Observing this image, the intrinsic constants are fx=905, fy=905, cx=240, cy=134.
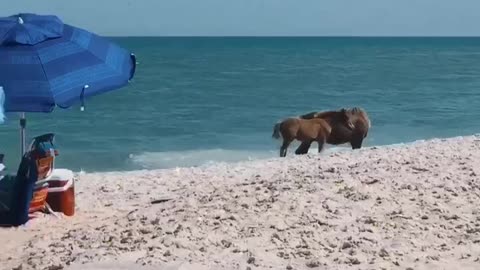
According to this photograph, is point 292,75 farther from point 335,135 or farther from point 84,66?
point 84,66

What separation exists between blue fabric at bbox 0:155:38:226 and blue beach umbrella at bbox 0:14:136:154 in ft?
2.05

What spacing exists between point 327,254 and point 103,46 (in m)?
2.77

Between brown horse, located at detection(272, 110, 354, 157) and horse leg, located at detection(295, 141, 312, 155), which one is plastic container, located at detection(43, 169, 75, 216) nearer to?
brown horse, located at detection(272, 110, 354, 157)

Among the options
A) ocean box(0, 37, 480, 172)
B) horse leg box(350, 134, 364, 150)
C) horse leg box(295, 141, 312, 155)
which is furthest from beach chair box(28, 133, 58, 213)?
horse leg box(350, 134, 364, 150)

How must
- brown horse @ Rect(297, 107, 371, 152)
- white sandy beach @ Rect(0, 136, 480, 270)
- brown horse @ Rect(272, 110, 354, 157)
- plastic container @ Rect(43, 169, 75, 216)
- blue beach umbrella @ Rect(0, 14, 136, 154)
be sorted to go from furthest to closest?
brown horse @ Rect(297, 107, 371, 152)
brown horse @ Rect(272, 110, 354, 157)
plastic container @ Rect(43, 169, 75, 216)
blue beach umbrella @ Rect(0, 14, 136, 154)
white sandy beach @ Rect(0, 136, 480, 270)

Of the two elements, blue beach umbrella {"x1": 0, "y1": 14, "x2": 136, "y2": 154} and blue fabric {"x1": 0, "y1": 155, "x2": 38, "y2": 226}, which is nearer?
blue beach umbrella {"x1": 0, "y1": 14, "x2": 136, "y2": 154}

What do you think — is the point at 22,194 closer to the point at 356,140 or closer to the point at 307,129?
the point at 307,129

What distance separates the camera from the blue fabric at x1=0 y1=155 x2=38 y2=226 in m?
7.30

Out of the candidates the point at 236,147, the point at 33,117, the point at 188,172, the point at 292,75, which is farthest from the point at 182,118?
the point at 292,75

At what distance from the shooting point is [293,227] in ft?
21.8

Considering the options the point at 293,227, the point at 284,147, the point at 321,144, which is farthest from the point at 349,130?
the point at 293,227

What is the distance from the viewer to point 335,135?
14.3 meters

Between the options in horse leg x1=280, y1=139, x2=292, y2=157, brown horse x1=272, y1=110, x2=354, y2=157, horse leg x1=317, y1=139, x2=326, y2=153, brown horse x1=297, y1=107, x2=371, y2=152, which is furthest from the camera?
brown horse x1=297, y1=107, x2=371, y2=152

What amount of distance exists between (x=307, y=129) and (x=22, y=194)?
7113 mm
